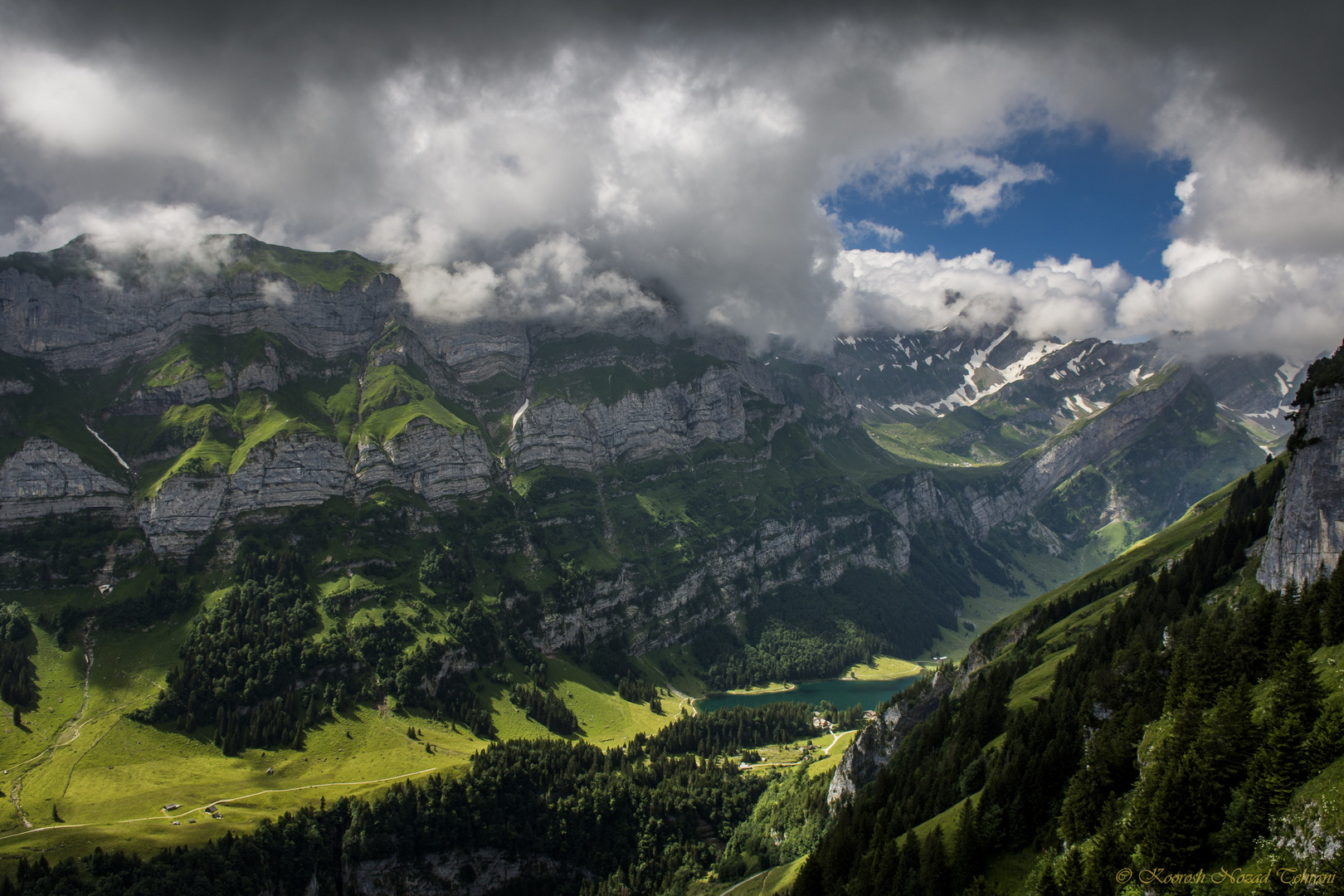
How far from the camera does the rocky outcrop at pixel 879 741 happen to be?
125 metres

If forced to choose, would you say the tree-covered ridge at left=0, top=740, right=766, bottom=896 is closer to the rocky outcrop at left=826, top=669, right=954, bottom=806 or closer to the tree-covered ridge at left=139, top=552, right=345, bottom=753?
the rocky outcrop at left=826, top=669, right=954, bottom=806

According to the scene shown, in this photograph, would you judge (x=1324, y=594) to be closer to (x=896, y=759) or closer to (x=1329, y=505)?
(x=1329, y=505)

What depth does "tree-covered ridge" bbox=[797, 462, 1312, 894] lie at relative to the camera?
41438 mm

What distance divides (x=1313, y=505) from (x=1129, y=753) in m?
44.7

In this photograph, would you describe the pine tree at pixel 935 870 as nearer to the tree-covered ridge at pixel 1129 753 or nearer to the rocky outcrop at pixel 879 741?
the tree-covered ridge at pixel 1129 753

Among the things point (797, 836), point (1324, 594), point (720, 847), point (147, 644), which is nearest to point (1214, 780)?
point (1324, 594)

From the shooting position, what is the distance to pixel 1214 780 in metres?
42.5

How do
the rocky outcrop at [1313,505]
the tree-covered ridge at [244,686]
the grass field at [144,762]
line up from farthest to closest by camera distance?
1. the tree-covered ridge at [244,686]
2. the grass field at [144,762]
3. the rocky outcrop at [1313,505]

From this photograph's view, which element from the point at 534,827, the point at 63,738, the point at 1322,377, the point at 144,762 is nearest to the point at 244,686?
the point at 144,762

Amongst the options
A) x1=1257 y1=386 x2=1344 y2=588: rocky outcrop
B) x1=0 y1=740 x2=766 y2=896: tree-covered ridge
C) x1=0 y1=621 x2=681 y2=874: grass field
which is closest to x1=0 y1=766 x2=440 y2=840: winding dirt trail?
x1=0 y1=621 x2=681 y2=874: grass field

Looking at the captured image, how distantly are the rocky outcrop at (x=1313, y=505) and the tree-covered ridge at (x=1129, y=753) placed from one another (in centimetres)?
586

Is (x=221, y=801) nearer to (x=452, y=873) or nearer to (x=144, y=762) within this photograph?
(x=144, y=762)

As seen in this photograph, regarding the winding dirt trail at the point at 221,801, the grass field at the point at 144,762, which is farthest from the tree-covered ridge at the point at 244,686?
the winding dirt trail at the point at 221,801

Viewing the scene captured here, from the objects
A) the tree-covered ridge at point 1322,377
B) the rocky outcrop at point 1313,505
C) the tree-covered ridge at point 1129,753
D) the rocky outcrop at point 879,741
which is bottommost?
the rocky outcrop at point 879,741
